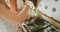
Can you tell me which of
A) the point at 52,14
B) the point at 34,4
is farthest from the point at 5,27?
the point at 34,4

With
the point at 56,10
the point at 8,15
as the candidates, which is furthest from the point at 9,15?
the point at 56,10

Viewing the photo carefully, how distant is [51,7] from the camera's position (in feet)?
3.62

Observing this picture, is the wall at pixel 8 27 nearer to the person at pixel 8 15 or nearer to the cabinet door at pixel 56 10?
the person at pixel 8 15

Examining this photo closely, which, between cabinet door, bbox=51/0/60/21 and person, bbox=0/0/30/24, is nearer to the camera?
person, bbox=0/0/30/24

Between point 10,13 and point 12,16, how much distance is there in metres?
0.02

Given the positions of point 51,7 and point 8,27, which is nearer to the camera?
point 8,27

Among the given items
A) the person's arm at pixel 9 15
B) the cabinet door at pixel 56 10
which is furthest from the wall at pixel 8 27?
the cabinet door at pixel 56 10

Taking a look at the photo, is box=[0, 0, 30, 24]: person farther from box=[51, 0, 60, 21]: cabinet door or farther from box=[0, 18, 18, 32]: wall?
box=[51, 0, 60, 21]: cabinet door

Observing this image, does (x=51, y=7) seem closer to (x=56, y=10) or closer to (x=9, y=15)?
(x=56, y=10)

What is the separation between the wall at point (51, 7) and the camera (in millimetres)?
1013

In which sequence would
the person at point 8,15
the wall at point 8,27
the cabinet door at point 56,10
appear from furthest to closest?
the cabinet door at point 56,10 → the wall at point 8,27 → the person at point 8,15

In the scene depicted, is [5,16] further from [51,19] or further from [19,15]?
[51,19]

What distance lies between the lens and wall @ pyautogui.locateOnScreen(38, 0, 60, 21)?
1.01 m

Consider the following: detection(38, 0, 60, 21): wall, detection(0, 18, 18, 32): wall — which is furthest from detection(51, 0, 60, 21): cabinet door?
detection(0, 18, 18, 32): wall
